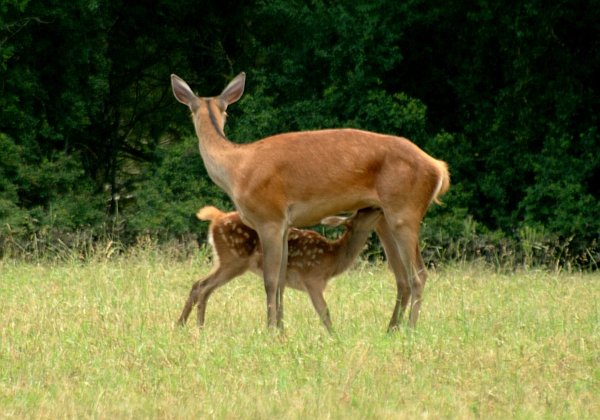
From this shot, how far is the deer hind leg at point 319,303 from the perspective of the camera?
26.4 ft

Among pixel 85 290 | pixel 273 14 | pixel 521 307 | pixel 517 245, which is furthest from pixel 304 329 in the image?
pixel 273 14

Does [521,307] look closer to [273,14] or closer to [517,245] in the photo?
[517,245]

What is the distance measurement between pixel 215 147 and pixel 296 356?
2.41 meters

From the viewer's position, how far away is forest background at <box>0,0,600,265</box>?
57.3 feet

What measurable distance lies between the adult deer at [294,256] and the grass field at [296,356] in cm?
24

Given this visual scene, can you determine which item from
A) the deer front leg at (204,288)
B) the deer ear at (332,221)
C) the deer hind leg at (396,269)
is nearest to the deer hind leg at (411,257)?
the deer hind leg at (396,269)

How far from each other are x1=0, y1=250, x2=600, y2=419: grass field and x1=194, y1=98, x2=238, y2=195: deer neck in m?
1.14

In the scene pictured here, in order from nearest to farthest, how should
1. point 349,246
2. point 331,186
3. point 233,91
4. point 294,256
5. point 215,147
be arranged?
point 331,186 < point 215,147 < point 294,256 < point 233,91 < point 349,246

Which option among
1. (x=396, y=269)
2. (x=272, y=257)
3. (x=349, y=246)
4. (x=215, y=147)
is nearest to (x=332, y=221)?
(x=349, y=246)

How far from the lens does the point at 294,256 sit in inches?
344

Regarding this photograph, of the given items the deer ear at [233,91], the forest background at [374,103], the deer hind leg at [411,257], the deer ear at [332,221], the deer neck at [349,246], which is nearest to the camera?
the deer hind leg at [411,257]

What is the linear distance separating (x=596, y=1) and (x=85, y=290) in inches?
446

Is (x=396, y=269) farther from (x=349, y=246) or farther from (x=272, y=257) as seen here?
(x=272, y=257)

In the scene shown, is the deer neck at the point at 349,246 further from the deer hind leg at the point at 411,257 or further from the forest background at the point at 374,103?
the forest background at the point at 374,103
